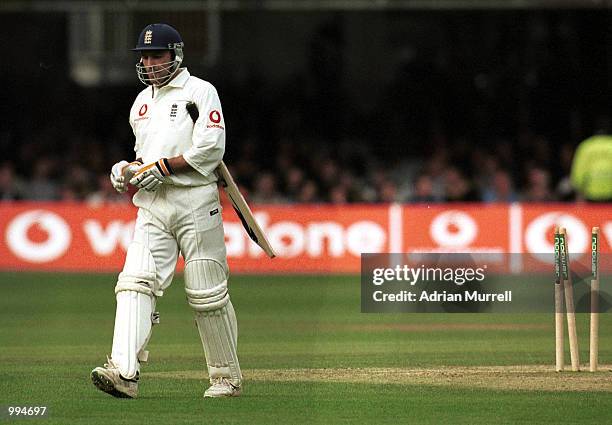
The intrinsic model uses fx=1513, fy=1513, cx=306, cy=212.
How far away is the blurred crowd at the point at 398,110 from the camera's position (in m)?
26.0

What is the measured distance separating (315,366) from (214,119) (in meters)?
2.72

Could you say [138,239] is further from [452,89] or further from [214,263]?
[452,89]

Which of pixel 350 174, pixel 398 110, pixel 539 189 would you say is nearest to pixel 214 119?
pixel 539 189

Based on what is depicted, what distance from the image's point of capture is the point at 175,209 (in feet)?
28.9

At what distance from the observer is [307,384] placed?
31.8 ft

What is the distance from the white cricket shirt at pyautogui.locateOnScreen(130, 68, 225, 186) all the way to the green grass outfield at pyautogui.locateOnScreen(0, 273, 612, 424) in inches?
54.1

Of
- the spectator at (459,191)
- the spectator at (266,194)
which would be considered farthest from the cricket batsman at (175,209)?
the spectator at (266,194)

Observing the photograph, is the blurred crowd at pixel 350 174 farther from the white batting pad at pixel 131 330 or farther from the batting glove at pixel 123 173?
the white batting pad at pixel 131 330

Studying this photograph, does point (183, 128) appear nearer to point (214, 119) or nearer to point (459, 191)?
point (214, 119)

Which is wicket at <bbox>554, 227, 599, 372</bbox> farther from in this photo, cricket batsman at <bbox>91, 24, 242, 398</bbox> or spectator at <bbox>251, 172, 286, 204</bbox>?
spectator at <bbox>251, 172, 286, 204</bbox>

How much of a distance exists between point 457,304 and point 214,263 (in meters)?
1.97

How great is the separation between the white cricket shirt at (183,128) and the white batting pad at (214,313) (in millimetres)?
520

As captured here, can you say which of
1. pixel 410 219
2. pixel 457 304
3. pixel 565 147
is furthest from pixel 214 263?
pixel 565 147

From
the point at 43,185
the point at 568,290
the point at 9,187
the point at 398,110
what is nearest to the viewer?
the point at 568,290
